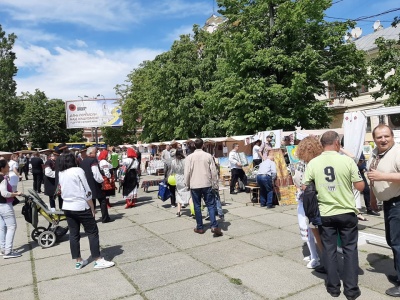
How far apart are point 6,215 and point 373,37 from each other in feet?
121

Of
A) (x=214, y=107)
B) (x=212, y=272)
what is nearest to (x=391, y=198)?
(x=212, y=272)

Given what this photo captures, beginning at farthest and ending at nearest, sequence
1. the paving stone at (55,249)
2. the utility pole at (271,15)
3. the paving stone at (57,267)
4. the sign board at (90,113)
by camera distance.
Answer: the sign board at (90,113) → the utility pole at (271,15) → the paving stone at (55,249) → the paving stone at (57,267)

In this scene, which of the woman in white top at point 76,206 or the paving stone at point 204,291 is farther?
the woman in white top at point 76,206

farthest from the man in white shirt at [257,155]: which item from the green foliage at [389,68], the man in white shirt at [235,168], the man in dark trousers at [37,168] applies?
the man in dark trousers at [37,168]

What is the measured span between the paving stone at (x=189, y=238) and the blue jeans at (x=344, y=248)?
2.73 meters

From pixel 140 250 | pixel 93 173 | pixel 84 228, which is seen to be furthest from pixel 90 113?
pixel 84 228

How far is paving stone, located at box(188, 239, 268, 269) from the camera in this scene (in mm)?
4902

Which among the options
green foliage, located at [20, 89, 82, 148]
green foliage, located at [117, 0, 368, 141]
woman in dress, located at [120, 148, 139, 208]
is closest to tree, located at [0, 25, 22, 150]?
green foliage, located at [20, 89, 82, 148]

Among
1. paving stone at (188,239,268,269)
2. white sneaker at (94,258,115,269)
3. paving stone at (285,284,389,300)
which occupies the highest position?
white sneaker at (94,258,115,269)

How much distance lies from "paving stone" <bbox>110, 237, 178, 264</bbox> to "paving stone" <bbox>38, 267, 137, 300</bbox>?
0.57 metres

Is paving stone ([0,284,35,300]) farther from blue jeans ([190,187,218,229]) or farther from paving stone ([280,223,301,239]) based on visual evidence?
paving stone ([280,223,301,239])

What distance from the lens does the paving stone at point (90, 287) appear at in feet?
13.3

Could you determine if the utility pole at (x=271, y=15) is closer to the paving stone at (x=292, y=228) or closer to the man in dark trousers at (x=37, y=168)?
the man in dark trousers at (x=37, y=168)

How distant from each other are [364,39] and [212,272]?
121ft
